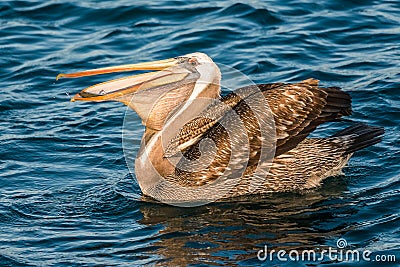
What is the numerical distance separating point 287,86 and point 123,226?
6.41ft

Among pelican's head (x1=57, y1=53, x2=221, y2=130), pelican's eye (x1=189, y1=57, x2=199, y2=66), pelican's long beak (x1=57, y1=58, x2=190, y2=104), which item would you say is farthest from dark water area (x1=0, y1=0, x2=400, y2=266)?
pelican's eye (x1=189, y1=57, x2=199, y2=66)

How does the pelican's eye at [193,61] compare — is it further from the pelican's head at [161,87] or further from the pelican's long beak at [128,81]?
the pelican's long beak at [128,81]

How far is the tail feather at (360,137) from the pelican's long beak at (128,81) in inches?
64.6

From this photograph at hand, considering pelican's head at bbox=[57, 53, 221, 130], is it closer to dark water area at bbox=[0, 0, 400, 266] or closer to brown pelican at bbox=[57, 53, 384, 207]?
brown pelican at bbox=[57, 53, 384, 207]

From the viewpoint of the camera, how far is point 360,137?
7.88m

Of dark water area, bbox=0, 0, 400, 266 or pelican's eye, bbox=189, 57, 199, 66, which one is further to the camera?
pelican's eye, bbox=189, 57, 199, 66

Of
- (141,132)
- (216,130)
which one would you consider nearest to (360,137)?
(216,130)

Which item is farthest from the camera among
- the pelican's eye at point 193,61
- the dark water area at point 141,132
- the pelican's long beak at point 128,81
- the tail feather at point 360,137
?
the tail feather at point 360,137

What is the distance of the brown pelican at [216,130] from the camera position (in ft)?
24.0

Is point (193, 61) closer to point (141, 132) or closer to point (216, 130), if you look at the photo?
point (216, 130)

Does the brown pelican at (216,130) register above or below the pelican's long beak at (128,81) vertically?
below

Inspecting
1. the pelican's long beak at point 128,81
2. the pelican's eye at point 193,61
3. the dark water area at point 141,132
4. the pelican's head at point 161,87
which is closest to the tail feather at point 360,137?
the dark water area at point 141,132

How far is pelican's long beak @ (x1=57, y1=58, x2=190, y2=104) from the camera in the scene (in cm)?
724

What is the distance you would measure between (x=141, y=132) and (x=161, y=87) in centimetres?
195
